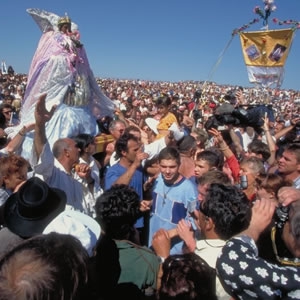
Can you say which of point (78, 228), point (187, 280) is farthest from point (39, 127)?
point (187, 280)

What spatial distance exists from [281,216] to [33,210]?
4.47 ft

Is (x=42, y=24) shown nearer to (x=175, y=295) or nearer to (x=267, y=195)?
(x=267, y=195)

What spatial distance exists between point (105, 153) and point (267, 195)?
8.85 feet

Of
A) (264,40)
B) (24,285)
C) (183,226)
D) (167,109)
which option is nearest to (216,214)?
(183,226)

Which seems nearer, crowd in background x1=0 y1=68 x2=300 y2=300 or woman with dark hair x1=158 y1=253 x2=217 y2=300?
crowd in background x1=0 y1=68 x2=300 y2=300

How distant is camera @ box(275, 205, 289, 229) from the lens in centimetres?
192

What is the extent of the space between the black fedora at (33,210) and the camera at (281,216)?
1.22m

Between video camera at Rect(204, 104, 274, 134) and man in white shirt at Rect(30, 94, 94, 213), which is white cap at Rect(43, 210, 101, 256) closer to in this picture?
man in white shirt at Rect(30, 94, 94, 213)

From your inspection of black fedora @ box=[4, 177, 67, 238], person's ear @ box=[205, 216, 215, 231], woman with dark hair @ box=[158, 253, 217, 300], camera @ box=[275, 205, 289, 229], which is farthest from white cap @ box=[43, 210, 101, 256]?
camera @ box=[275, 205, 289, 229]

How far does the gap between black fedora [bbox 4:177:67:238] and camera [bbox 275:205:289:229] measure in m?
1.22

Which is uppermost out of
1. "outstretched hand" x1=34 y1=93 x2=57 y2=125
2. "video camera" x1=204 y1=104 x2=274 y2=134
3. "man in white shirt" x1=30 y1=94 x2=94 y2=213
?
"outstretched hand" x1=34 y1=93 x2=57 y2=125

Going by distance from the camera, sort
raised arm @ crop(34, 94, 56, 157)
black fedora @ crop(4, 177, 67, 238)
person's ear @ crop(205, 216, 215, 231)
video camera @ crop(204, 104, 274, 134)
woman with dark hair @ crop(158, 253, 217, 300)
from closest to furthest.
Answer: woman with dark hair @ crop(158, 253, 217, 300)
black fedora @ crop(4, 177, 67, 238)
person's ear @ crop(205, 216, 215, 231)
raised arm @ crop(34, 94, 56, 157)
video camera @ crop(204, 104, 274, 134)

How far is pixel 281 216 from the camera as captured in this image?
1940 mm

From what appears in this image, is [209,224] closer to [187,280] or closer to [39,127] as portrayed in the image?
[187,280]
